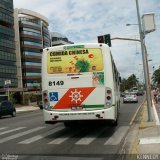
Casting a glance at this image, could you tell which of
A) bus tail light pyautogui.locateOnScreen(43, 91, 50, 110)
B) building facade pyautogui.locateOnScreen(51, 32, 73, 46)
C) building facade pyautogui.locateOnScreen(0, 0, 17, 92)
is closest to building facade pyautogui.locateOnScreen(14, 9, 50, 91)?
building facade pyautogui.locateOnScreen(0, 0, 17, 92)

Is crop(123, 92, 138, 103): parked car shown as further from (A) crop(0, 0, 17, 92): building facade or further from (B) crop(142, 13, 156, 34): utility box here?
(A) crop(0, 0, 17, 92): building facade

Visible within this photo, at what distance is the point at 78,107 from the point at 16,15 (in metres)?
114

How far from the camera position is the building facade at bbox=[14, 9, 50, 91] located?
12569cm

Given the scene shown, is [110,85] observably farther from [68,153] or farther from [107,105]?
[68,153]

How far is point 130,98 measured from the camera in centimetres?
5734

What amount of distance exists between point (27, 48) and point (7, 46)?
18.6 metres

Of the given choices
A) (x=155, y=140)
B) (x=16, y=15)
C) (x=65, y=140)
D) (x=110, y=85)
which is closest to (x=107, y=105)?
(x=110, y=85)

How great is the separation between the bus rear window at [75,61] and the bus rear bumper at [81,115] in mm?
1553

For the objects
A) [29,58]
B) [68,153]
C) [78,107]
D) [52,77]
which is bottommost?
[68,153]

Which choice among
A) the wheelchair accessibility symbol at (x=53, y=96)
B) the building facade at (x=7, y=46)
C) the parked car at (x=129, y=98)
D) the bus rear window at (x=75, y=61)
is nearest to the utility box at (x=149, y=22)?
the bus rear window at (x=75, y=61)

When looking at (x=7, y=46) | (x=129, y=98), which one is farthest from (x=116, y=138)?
(x=7, y=46)

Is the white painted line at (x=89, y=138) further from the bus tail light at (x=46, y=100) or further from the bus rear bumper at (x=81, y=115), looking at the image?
the bus tail light at (x=46, y=100)

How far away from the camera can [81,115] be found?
1527cm

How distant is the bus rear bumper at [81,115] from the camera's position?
49.6ft
